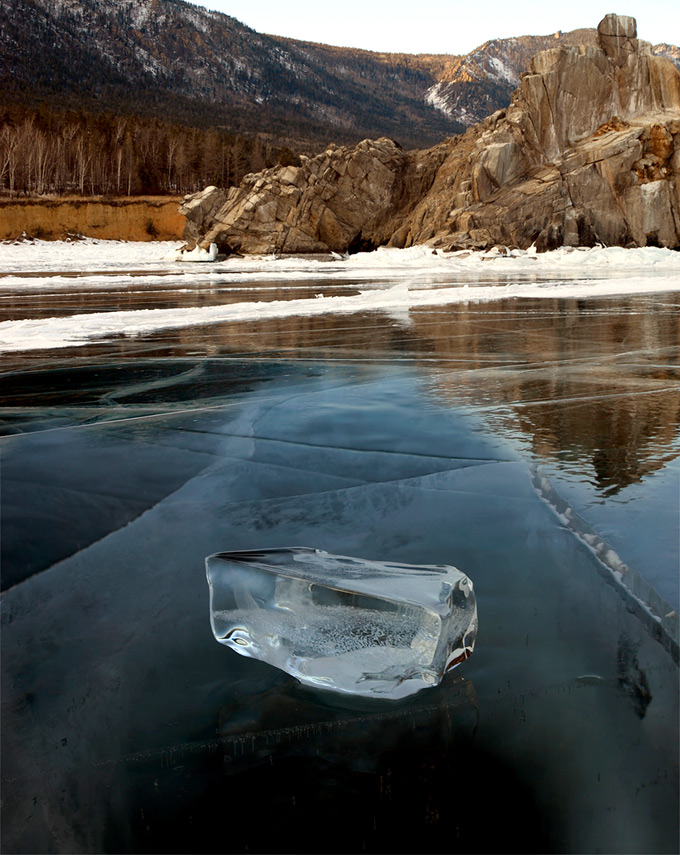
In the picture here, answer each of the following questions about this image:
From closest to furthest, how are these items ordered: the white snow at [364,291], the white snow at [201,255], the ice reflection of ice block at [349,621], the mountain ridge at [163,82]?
1. the ice reflection of ice block at [349,621]
2. the white snow at [364,291]
3. the white snow at [201,255]
4. the mountain ridge at [163,82]

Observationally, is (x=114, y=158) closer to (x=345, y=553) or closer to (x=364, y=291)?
(x=364, y=291)

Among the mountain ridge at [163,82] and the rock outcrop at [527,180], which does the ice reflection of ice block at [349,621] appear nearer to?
the rock outcrop at [527,180]

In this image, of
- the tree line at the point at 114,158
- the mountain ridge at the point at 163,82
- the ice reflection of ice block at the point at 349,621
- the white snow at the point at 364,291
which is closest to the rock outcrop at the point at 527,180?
the white snow at the point at 364,291

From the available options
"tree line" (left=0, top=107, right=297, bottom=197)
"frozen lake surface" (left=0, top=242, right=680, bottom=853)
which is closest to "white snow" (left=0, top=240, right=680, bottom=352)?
"frozen lake surface" (left=0, top=242, right=680, bottom=853)

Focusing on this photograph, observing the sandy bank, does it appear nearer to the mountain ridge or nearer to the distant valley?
the distant valley

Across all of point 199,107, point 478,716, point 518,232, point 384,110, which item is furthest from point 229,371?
point 384,110

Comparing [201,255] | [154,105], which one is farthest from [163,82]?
[201,255]
